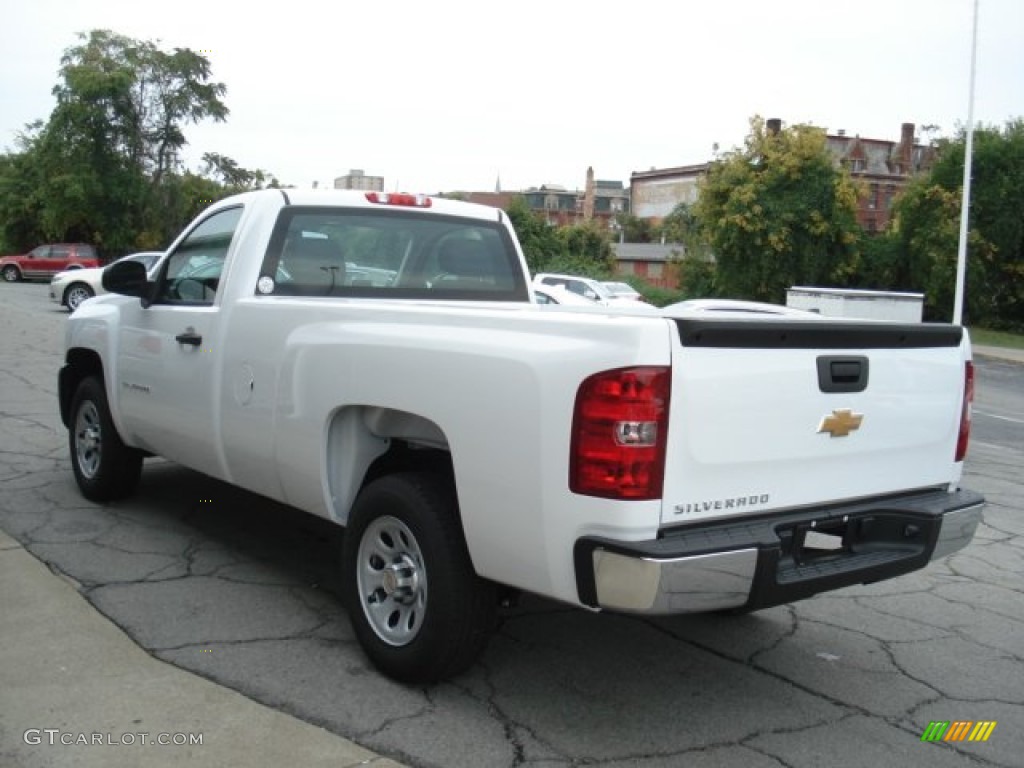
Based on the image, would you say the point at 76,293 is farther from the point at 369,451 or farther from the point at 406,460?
the point at 406,460

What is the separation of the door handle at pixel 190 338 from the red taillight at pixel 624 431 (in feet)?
8.55

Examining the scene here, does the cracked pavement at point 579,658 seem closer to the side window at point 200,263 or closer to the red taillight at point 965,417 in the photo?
the red taillight at point 965,417

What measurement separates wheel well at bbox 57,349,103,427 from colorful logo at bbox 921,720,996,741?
196 inches

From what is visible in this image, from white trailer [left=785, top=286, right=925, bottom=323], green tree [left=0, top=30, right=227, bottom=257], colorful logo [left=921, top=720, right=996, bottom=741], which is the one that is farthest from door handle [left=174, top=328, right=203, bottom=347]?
green tree [left=0, top=30, right=227, bottom=257]

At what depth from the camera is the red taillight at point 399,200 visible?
17.6 ft

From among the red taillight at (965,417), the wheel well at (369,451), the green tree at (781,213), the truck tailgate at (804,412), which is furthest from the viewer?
the green tree at (781,213)

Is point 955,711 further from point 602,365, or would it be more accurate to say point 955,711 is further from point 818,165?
point 818,165

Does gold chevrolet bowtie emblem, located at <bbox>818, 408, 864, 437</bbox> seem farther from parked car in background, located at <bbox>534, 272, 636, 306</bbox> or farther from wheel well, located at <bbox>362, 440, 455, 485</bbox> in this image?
parked car in background, located at <bbox>534, 272, 636, 306</bbox>

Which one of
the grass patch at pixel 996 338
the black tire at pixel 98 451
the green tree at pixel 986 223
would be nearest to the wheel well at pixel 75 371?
the black tire at pixel 98 451

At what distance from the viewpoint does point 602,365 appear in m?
3.02

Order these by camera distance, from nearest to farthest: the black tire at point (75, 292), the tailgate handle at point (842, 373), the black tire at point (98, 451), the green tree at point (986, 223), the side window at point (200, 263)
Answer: the tailgate handle at point (842, 373) < the side window at point (200, 263) < the black tire at point (98, 451) < the black tire at point (75, 292) < the green tree at point (986, 223)

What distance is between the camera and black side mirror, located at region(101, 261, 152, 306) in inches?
216

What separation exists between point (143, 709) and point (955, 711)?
3.00 meters

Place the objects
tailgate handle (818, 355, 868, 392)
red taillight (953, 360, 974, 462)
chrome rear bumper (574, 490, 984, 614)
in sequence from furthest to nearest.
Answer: red taillight (953, 360, 974, 462), tailgate handle (818, 355, 868, 392), chrome rear bumper (574, 490, 984, 614)
